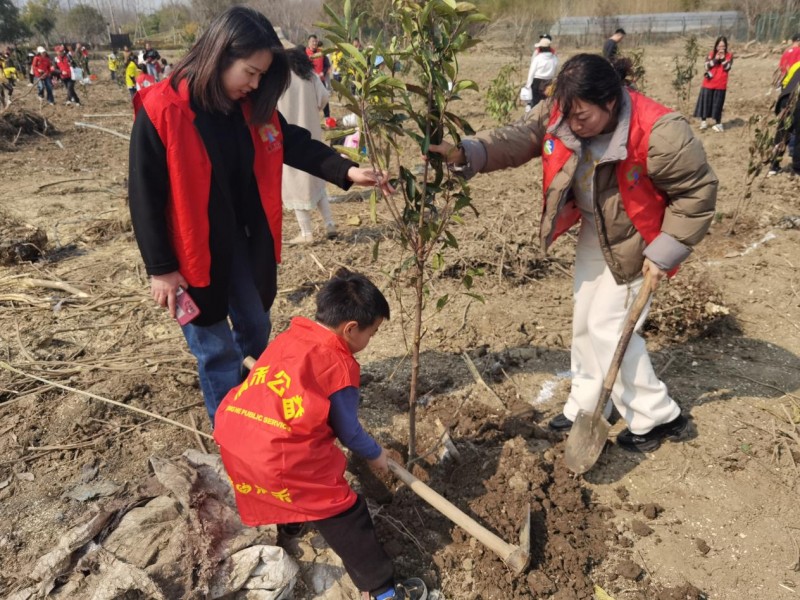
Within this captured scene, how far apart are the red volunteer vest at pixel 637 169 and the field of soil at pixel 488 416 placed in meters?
0.89

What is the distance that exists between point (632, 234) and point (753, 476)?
1.35 metres

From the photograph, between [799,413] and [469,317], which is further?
[469,317]

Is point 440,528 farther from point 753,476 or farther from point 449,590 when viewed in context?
point 753,476

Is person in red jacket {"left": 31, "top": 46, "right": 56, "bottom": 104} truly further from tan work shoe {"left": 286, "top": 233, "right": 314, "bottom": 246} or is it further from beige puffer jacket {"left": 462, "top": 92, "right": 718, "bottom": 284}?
beige puffer jacket {"left": 462, "top": 92, "right": 718, "bottom": 284}

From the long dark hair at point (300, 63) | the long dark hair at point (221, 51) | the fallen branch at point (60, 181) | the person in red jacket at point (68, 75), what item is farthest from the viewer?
the person in red jacket at point (68, 75)

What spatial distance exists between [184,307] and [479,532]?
1.43m

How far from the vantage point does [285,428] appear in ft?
6.16

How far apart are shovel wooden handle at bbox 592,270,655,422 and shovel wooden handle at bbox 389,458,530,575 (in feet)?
2.65

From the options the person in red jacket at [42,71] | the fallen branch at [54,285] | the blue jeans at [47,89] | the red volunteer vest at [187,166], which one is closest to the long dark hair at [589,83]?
the red volunteer vest at [187,166]

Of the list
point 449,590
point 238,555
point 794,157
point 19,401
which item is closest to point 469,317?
point 449,590

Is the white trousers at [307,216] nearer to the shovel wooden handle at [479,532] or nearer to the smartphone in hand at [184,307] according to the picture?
the smartphone in hand at [184,307]

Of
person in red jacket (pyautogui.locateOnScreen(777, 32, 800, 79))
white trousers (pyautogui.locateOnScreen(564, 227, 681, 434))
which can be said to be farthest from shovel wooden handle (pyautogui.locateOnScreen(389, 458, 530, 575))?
person in red jacket (pyautogui.locateOnScreen(777, 32, 800, 79))

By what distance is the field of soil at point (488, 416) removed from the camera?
2.31 metres

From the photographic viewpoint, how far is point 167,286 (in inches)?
87.7
